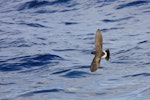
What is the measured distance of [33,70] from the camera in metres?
13.5

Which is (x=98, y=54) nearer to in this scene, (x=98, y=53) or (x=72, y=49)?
(x=98, y=53)

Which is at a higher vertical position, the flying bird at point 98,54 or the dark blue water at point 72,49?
the flying bird at point 98,54

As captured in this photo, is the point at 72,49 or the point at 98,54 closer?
the point at 98,54

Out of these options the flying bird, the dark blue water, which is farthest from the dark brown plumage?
the dark blue water

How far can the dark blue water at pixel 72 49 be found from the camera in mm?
11695

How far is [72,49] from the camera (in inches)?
595

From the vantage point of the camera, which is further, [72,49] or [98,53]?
[72,49]

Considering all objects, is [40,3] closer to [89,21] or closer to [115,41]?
[89,21]

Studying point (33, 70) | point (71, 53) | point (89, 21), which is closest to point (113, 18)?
point (89, 21)

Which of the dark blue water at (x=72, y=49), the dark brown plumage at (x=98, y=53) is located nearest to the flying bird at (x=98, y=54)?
the dark brown plumage at (x=98, y=53)

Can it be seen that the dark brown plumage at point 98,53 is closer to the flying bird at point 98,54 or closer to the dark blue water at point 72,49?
the flying bird at point 98,54

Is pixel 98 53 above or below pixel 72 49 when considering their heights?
above

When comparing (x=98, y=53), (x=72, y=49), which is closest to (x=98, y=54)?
(x=98, y=53)

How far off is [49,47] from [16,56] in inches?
42.4
